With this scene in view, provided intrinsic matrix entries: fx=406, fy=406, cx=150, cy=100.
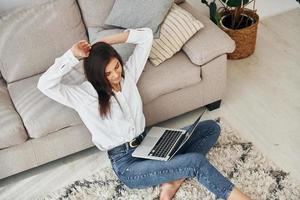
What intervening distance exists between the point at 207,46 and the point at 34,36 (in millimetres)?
931

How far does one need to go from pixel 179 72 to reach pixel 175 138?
37cm

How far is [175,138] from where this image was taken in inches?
75.6

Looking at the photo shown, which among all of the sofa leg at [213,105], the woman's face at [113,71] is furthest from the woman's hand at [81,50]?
the sofa leg at [213,105]

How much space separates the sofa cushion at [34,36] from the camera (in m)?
2.19

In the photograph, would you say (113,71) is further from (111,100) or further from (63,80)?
(63,80)

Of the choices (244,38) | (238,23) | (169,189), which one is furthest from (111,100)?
(238,23)

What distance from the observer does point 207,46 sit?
83.0 inches

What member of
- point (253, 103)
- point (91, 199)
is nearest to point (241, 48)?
point (253, 103)

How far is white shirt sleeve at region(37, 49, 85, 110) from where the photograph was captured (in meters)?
1.70

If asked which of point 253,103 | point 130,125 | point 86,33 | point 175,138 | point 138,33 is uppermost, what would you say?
point 138,33

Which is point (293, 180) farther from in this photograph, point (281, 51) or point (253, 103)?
point (281, 51)

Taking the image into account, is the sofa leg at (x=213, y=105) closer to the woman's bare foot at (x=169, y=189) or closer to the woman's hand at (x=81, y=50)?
the woman's bare foot at (x=169, y=189)

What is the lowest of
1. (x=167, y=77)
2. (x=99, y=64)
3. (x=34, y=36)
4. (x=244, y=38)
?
(x=244, y=38)

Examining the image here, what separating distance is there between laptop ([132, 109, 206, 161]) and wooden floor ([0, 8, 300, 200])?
0.34m
